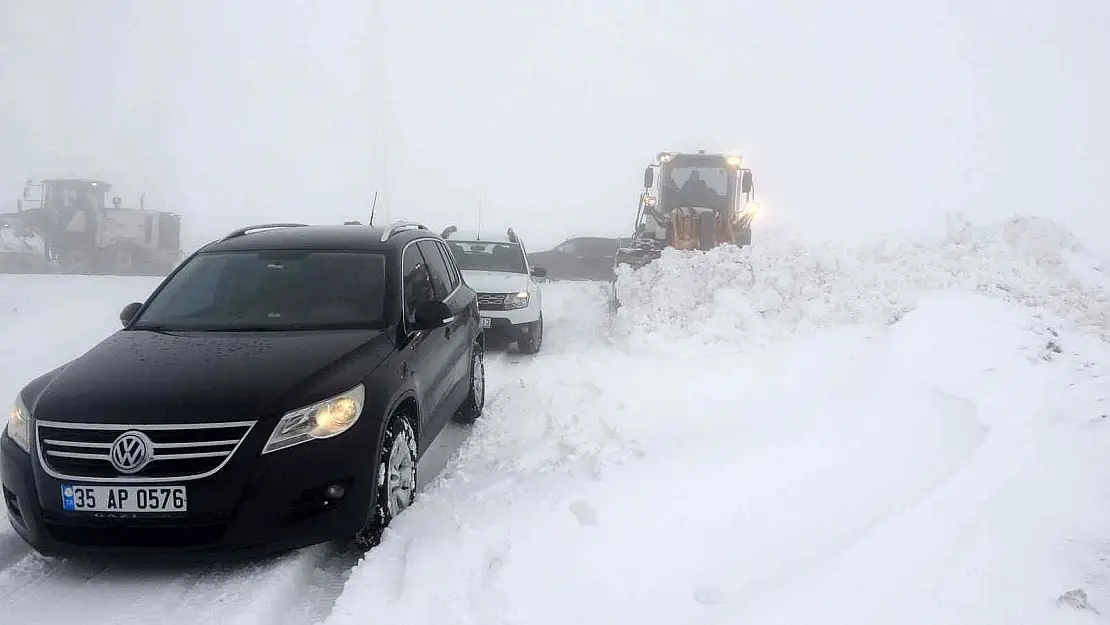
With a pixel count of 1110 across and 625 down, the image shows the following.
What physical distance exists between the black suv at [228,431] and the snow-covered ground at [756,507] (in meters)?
0.29

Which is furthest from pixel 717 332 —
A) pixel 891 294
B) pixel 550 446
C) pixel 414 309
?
pixel 414 309

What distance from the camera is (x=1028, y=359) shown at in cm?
473

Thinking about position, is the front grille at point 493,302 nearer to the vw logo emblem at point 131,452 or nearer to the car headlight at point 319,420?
the car headlight at point 319,420

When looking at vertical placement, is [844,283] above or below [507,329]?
above

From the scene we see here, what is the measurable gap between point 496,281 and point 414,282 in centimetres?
488

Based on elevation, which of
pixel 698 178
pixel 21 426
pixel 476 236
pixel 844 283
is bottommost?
pixel 21 426

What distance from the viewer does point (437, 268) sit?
5648 millimetres

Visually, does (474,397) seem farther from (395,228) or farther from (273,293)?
(273,293)

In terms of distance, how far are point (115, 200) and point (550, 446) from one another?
23.6 m

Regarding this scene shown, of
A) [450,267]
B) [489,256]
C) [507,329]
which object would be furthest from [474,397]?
[489,256]

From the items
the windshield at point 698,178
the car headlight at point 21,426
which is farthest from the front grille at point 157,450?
the windshield at point 698,178

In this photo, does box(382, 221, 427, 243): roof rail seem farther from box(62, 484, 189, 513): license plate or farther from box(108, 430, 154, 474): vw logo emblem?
box(62, 484, 189, 513): license plate

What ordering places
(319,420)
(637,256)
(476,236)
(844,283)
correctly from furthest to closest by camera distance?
(637,256)
(476,236)
(844,283)
(319,420)

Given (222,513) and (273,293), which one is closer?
(222,513)
